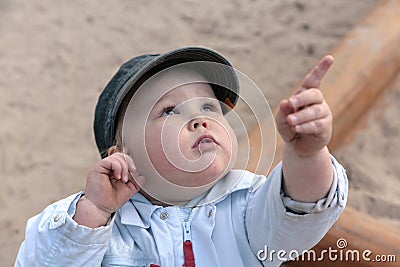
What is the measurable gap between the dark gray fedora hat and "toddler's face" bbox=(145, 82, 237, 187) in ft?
0.14

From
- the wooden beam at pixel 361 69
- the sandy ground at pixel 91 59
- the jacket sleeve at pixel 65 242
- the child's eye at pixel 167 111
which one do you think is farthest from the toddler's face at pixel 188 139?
the sandy ground at pixel 91 59

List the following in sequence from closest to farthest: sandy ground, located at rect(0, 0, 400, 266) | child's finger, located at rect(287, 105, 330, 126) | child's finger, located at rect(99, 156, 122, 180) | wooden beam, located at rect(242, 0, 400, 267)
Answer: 1. child's finger, located at rect(287, 105, 330, 126)
2. child's finger, located at rect(99, 156, 122, 180)
3. wooden beam, located at rect(242, 0, 400, 267)
4. sandy ground, located at rect(0, 0, 400, 266)

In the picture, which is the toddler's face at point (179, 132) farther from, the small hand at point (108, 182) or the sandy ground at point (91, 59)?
the sandy ground at point (91, 59)

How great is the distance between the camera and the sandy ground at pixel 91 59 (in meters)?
1.49

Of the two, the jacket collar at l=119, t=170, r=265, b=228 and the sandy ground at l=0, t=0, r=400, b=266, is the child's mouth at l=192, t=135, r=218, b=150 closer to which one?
the jacket collar at l=119, t=170, r=265, b=228

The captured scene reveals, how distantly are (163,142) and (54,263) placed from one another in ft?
0.62

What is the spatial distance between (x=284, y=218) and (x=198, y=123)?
150 mm

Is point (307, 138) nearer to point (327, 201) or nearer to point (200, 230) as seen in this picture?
point (327, 201)

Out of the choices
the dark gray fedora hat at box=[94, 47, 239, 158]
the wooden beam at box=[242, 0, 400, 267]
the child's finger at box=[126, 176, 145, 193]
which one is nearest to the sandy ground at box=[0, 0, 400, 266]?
the wooden beam at box=[242, 0, 400, 267]

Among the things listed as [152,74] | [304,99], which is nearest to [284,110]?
[304,99]

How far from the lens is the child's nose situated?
81cm

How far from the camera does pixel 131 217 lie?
84cm

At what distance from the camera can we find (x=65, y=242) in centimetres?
77

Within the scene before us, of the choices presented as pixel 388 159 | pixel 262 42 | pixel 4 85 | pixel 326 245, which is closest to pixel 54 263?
pixel 326 245
